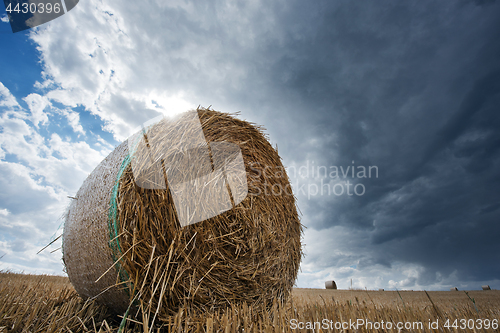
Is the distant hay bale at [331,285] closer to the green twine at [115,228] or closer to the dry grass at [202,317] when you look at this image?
the dry grass at [202,317]

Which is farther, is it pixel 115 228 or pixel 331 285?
pixel 331 285

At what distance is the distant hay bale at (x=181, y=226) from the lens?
1.97 meters

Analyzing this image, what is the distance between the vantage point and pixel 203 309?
211 centimetres

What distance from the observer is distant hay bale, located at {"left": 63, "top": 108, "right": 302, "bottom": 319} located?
77.5 inches

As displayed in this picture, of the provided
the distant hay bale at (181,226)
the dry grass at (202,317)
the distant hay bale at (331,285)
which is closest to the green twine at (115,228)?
the distant hay bale at (181,226)

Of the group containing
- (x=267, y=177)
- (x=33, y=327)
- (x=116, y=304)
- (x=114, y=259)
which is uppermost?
(x=267, y=177)

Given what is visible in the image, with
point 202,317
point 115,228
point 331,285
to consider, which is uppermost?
point 331,285

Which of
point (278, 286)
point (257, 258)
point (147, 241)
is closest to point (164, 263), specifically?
point (147, 241)

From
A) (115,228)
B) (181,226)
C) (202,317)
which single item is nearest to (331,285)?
(202,317)

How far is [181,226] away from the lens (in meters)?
2.06

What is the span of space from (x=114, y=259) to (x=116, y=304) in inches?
20.8

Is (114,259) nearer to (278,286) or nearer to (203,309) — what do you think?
(203,309)

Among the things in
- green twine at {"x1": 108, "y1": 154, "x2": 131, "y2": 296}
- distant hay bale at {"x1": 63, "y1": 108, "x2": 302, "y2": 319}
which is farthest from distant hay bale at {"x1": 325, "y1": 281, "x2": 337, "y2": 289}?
green twine at {"x1": 108, "y1": 154, "x2": 131, "y2": 296}

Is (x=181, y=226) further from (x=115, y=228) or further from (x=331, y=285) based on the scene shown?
(x=331, y=285)
